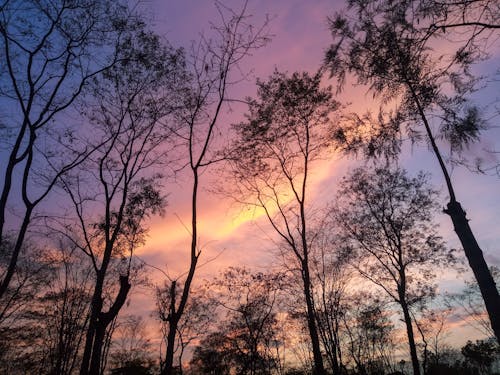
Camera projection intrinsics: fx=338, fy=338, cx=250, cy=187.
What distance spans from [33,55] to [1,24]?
1240mm

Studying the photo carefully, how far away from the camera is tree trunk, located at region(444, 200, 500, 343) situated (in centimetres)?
786

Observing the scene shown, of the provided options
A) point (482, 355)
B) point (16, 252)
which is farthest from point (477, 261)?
point (482, 355)

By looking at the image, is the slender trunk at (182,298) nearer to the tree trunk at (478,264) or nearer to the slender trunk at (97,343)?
the slender trunk at (97,343)

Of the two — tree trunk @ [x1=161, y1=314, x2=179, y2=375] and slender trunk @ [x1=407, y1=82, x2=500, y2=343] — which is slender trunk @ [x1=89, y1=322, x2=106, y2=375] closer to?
tree trunk @ [x1=161, y1=314, x2=179, y2=375]

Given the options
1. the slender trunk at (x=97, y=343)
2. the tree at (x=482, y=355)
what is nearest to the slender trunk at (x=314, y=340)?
the slender trunk at (x=97, y=343)

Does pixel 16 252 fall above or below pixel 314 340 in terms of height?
above

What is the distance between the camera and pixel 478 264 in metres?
8.25

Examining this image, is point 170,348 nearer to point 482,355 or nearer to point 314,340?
point 314,340

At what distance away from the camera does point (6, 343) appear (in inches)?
1393

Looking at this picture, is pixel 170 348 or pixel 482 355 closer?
pixel 170 348

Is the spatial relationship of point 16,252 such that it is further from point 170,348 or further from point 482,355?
point 482,355

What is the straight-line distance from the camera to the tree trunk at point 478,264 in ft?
25.8

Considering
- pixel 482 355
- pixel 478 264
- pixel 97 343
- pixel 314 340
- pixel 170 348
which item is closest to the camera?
pixel 97 343

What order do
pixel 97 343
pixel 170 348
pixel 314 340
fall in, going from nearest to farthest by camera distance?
pixel 97 343
pixel 170 348
pixel 314 340
